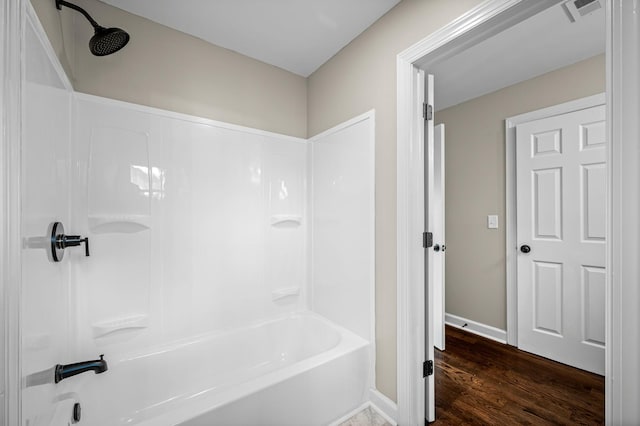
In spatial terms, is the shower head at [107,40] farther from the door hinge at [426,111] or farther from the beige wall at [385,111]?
the door hinge at [426,111]

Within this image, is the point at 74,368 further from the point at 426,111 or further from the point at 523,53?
the point at 523,53

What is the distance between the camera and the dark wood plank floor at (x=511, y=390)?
5.52 feet

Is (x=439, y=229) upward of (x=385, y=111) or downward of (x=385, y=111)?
downward

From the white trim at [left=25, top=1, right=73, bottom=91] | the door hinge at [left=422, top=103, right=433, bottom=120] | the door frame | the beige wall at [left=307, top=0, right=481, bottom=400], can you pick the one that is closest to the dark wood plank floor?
the beige wall at [left=307, top=0, right=481, bottom=400]

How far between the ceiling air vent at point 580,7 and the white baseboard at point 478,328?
2.56 m

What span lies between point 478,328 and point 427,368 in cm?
169

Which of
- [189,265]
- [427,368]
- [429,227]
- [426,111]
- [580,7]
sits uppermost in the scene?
[580,7]

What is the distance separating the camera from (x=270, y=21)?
1.79 meters

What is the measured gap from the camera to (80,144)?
155 cm

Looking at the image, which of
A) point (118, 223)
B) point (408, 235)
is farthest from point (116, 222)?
point (408, 235)

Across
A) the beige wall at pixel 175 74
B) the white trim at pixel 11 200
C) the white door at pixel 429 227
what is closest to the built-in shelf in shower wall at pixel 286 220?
the beige wall at pixel 175 74

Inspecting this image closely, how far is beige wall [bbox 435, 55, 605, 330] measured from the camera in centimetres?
260

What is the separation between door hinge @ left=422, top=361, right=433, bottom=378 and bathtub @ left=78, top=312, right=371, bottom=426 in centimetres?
33

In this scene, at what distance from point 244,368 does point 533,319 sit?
8.12ft
